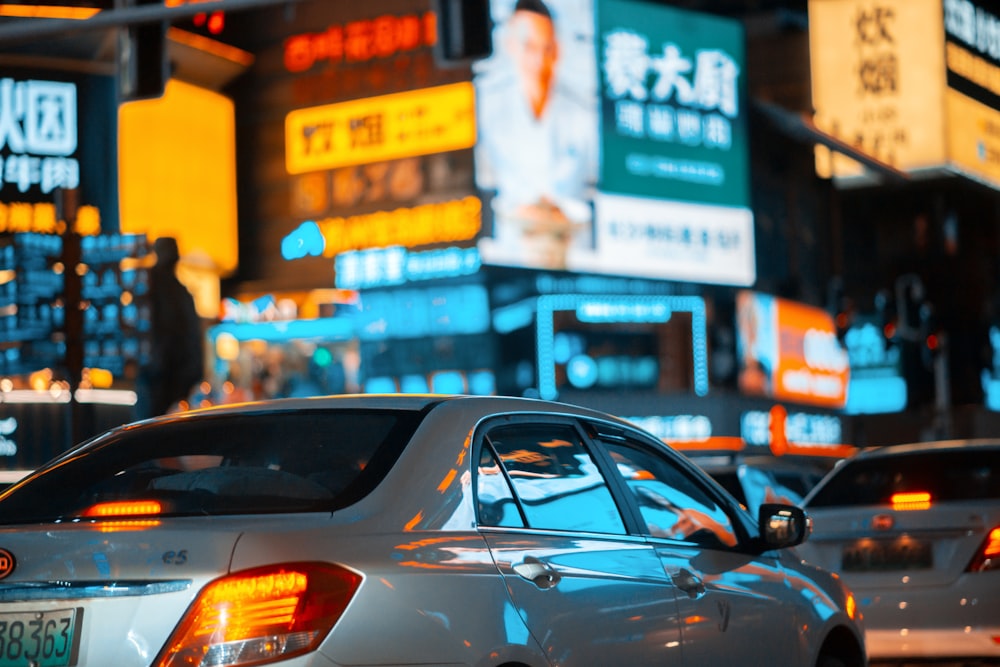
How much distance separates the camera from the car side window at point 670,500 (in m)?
5.41

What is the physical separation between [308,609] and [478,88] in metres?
33.4

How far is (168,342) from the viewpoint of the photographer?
16.7 meters

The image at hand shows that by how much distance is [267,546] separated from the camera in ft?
12.5

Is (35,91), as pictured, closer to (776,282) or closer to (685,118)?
(685,118)

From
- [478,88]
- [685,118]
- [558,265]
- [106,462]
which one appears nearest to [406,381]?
[558,265]

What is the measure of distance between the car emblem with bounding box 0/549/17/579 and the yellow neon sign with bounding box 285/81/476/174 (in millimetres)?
33074

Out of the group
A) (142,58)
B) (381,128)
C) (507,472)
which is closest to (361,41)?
(381,128)

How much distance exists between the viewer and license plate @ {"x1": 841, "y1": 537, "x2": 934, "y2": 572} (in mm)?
8469

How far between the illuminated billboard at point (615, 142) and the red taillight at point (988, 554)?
2835 cm

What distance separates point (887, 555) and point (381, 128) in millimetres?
30372

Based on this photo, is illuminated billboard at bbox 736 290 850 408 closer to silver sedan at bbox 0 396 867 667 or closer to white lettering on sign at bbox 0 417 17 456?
white lettering on sign at bbox 0 417 17 456

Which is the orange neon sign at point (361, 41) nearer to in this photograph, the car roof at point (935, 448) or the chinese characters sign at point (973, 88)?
the chinese characters sign at point (973, 88)

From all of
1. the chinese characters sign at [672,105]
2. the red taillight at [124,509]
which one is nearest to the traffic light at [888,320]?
the chinese characters sign at [672,105]

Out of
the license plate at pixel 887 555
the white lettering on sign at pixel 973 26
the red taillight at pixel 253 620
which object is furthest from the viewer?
the white lettering on sign at pixel 973 26
